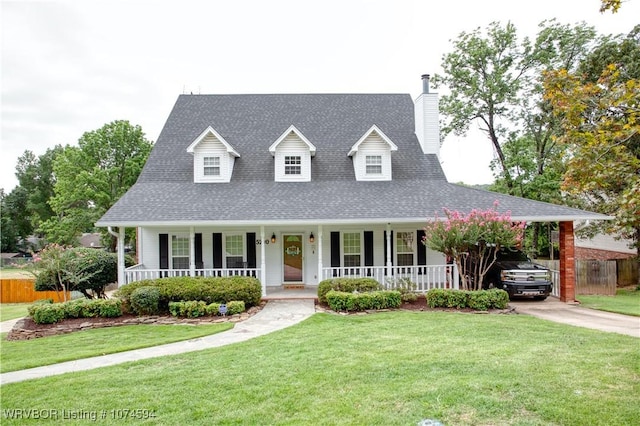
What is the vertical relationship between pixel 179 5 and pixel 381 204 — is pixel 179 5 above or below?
above

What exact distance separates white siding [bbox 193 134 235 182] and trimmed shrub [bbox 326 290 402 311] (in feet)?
24.4

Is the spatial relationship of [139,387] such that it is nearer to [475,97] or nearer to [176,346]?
[176,346]

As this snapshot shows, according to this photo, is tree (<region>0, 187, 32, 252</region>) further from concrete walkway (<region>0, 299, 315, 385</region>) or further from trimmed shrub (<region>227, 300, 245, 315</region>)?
concrete walkway (<region>0, 299, 315, 385</region>)

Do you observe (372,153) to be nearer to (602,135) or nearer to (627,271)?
(602,135)

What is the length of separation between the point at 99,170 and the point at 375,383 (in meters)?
29.5

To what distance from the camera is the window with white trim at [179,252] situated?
15.5 m

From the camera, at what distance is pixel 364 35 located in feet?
55.3

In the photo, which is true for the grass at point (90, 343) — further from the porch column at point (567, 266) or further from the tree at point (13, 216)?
the tree at point (13, 216)

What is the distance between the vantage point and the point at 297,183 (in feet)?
A: 53.7

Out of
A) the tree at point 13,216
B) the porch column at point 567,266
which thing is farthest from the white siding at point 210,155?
the tree at point 13,216

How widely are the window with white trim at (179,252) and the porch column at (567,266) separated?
14.0 m

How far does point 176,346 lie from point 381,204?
339 inches

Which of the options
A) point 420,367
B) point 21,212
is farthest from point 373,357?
point 21,212

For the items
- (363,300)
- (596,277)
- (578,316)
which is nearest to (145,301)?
(363,300)
